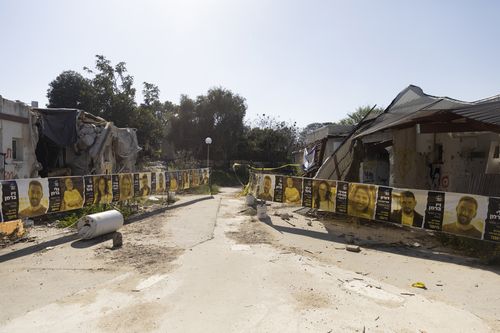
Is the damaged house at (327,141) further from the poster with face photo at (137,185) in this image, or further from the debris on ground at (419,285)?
the debris on ground at (419,285)

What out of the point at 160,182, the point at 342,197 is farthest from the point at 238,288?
the point at 160,182

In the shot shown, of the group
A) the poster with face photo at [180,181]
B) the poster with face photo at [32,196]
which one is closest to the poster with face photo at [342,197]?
the poster with face photo at [32,196]

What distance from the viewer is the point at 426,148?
47.6 feet

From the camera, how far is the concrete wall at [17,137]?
14266mm

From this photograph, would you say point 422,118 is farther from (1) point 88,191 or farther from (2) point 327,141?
(1) point 88,191

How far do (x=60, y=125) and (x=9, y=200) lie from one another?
812 centimetres

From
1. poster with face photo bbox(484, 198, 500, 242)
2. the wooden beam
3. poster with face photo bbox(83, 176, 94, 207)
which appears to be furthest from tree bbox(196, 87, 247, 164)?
poster with face photo bbox(484, 198, 500, 242)

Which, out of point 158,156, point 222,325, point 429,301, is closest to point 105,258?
point 222,325

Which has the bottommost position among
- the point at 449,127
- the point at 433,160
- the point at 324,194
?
the point at 324,194

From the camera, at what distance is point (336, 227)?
12.8 metres

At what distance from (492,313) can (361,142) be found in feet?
32.4

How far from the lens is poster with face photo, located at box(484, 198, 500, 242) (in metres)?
9.07

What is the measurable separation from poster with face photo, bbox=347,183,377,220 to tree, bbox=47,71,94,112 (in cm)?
2843

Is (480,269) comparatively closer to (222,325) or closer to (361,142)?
(222,325)
